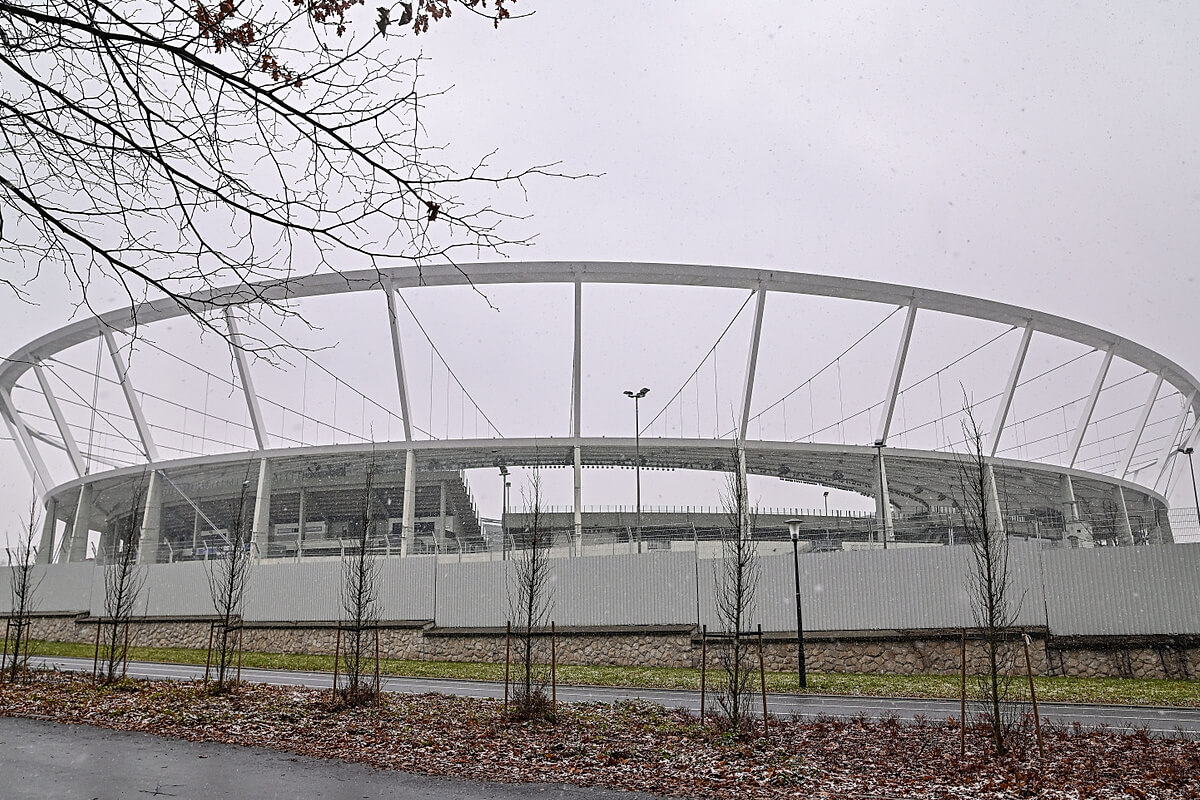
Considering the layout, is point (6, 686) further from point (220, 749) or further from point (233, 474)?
point (233, 474)

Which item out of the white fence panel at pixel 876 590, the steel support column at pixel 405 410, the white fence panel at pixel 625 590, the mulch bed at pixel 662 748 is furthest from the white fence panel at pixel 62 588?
the white fence panel at pixel 876 590

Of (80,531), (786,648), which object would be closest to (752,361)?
(786,648)

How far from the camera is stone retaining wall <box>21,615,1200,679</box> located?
23.6 metres

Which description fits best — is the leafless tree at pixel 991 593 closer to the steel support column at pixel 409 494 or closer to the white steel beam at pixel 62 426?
the steel support column at pixel 409 494

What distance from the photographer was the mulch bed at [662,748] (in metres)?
10.7

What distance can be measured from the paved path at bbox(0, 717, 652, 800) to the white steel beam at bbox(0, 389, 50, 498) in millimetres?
45173

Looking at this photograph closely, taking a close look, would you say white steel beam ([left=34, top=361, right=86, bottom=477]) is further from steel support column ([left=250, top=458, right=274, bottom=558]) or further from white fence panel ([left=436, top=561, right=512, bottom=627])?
Result: white fence panel ([left=436, top=561, right=512, bottom=627])

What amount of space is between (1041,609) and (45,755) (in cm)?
2418

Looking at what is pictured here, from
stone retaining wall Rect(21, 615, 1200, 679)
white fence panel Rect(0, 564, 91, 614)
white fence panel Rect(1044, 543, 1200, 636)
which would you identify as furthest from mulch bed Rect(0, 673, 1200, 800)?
white fence panel Rect(0, 564, 91, 614)

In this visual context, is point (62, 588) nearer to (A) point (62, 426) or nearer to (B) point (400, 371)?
(A) point (62, 426)

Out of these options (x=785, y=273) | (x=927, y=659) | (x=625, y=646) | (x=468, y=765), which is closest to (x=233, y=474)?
(x=625, y=646)

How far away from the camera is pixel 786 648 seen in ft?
87.8

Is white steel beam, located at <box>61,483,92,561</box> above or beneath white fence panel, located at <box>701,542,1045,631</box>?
above

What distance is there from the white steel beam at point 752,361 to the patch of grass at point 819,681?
1323 centimetres
